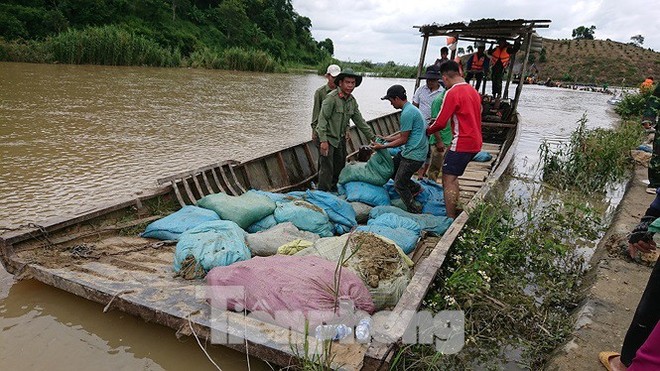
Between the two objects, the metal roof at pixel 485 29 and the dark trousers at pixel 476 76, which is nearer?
the metal roof at pixel 485 29

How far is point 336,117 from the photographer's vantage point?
15.0ft

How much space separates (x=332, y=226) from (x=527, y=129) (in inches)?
470

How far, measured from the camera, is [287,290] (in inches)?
88.0

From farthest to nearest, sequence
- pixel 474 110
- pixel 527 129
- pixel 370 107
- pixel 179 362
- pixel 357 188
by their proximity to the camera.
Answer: pixel 370 107, pixel 527 129, pixel 357 188, pixel 474 110, pixel 179 362

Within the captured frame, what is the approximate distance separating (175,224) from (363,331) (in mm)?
1988

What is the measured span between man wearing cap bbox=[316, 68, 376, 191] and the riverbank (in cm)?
255

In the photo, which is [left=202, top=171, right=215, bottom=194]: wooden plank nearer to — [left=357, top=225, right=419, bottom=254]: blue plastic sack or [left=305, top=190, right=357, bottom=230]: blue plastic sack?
[left=305, top=190, right=357, bottom=230]: blue plastic sack

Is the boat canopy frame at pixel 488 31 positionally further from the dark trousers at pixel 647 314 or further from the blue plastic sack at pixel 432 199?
the dark trousers at pixel 647 314

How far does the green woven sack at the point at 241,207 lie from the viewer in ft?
11.6

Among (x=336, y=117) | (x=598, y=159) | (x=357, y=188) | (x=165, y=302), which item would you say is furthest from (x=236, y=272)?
(x=598, y=159)

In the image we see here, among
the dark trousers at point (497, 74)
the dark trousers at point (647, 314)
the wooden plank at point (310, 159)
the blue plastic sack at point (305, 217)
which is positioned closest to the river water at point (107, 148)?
the wooden plank at point (310, 159)

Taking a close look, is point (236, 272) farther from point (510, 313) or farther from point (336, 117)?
point (336, 117)

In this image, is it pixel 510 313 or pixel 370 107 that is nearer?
pixel 510 313

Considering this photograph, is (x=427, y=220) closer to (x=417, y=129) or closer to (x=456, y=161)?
(x=456, y=161)
